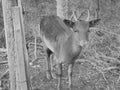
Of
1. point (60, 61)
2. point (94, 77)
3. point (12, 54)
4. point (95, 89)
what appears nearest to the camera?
point (12, 54)

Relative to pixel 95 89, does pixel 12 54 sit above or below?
above

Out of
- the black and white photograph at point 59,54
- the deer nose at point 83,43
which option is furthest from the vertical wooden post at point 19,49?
the deer nose at point 83,43

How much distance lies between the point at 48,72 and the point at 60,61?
101 cm

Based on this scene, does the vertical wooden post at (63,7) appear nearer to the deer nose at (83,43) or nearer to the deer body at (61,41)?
the deer body at (61,41)

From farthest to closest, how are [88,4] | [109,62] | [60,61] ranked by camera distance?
1. [88,4]
2. [109,62]
3. [60,61]

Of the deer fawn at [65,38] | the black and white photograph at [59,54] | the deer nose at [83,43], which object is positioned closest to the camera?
the black and white photograph at [59,54]

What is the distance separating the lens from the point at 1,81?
5.16m

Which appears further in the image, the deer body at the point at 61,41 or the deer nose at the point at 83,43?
the deer body at the point at 61,41

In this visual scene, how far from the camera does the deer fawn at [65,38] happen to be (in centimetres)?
406

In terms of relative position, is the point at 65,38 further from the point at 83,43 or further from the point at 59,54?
the point at 83,43

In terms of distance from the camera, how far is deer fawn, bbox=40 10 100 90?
13.3 ft

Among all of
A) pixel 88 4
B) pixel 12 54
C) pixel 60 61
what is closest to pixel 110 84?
pixel 60 61

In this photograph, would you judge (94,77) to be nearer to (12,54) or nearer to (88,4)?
(12,54)

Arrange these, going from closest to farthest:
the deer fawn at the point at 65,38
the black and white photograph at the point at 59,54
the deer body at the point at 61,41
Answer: the black and white photograph at the point at 59,54 < the deer fawn at the point at 65,38 < the deer body at the point at 61,41
